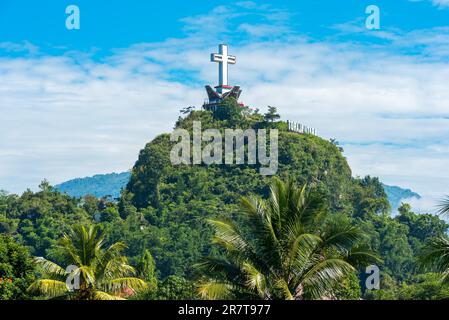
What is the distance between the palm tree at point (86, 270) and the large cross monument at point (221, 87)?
2943 inches

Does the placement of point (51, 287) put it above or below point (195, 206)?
below

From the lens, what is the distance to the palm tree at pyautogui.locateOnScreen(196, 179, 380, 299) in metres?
21.1

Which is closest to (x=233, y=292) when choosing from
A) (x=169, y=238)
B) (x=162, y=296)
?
(x=162, y=296)

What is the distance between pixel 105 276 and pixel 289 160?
94.6 m

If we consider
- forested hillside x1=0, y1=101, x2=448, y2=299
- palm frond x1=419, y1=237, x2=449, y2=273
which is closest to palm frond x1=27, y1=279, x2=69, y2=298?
palm frond x1=419, y1=237, x2=449, y2=273

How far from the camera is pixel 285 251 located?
21.4 metres

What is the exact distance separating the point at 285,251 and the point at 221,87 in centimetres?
9298

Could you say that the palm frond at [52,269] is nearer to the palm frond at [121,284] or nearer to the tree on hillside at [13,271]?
the palm frond at [121,284]

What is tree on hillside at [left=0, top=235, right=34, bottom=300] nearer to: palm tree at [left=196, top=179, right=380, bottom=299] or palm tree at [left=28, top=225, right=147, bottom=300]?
palm tree at [left=28, top=225, right=147, bottom=300]

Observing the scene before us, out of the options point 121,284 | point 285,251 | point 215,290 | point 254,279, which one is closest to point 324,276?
point 285,251

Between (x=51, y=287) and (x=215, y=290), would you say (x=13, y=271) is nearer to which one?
(x=51, y=287)

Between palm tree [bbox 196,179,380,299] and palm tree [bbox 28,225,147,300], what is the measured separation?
4.28m
